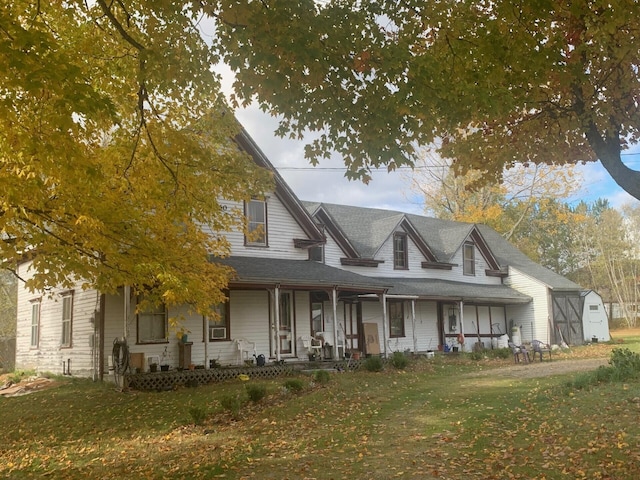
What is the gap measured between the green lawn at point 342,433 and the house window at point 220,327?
11.5ft

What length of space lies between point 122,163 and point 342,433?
637 cm

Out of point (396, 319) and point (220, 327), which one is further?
point (396, 319)

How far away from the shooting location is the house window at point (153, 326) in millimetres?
18484

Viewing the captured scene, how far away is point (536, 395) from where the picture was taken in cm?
1247

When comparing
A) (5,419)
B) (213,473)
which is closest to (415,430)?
(213,473)

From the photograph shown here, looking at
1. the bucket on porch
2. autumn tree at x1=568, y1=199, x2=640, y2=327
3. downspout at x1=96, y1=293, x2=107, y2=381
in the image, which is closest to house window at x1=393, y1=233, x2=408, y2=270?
the bucket on porch

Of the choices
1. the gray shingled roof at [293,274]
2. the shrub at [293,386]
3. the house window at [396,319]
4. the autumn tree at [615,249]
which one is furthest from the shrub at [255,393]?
the autumn tree at [615,249]

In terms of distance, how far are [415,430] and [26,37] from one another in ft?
26.9

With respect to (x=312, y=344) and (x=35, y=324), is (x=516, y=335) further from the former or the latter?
(x=35, y=324)

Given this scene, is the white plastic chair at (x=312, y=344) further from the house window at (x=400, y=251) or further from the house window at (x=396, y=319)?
the house window at (x=400, y=251)

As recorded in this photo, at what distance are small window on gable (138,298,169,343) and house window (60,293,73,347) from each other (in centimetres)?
419

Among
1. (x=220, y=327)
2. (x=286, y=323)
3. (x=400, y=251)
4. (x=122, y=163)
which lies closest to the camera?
(x=122, y=163)

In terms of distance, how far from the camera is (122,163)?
10922 mm

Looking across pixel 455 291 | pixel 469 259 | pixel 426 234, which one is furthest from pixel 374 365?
pixel 469 259
